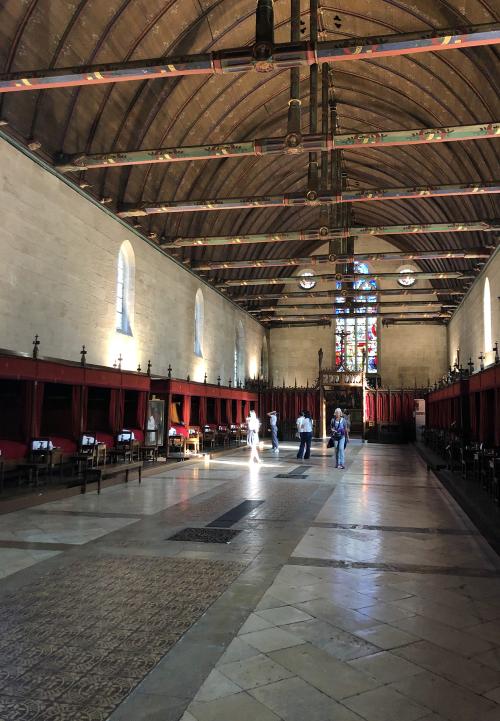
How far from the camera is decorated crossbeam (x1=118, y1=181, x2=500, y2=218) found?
43.4ft

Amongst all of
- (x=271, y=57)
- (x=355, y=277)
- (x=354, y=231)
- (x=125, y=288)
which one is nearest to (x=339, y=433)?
(x=354, y=231)

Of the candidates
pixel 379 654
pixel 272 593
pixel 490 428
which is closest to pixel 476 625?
pixel 379 654

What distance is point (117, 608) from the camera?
402 cm

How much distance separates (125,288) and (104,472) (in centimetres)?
722

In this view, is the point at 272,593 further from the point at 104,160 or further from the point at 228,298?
the point at 228,298

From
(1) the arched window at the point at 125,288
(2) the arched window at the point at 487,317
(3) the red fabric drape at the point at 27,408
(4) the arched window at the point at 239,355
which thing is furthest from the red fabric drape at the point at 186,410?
(2) the arched window at the point at 487,317

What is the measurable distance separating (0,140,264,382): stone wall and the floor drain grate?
6263 millimetres

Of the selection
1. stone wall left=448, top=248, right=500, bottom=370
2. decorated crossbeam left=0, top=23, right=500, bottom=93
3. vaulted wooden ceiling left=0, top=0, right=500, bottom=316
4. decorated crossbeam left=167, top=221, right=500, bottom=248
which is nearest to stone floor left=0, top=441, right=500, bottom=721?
decorated crossbeam left=0, top=23, right=500, bottom=93

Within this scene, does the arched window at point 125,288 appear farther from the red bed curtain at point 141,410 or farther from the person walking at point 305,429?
the person walking at point 305,429

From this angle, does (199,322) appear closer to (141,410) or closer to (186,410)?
(186,410)

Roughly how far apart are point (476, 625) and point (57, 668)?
2.80m

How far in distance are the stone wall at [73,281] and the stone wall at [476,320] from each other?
36.5 feet

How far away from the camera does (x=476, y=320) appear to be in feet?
71.5

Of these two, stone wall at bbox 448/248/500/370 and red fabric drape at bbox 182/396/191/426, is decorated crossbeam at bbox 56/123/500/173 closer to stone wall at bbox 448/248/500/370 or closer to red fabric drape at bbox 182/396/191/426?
stone wall at bbox 448/248/500/370
